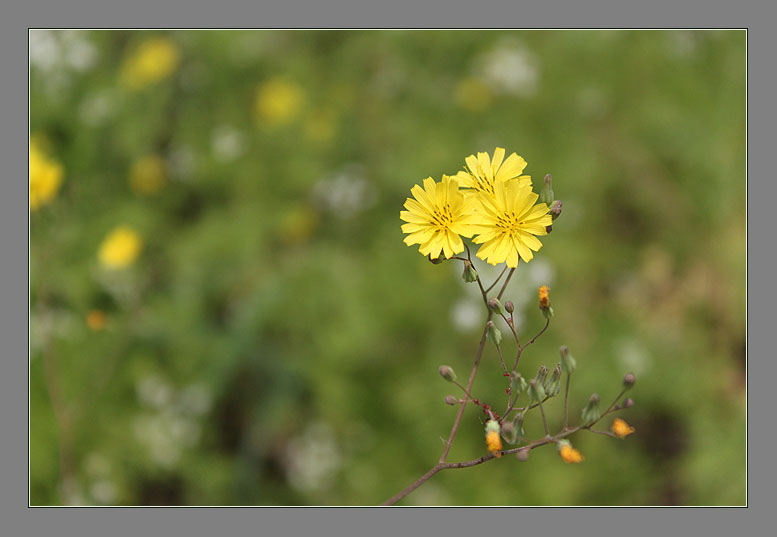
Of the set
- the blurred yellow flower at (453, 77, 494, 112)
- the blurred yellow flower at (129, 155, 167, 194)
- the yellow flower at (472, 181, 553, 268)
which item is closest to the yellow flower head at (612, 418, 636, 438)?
the yellow flower at (472, 181, 553, 268)

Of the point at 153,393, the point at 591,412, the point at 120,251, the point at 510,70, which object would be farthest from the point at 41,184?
the point at 510,70

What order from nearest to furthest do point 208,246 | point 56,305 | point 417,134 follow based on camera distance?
point 56,305 → point 208,246 → point 417,134

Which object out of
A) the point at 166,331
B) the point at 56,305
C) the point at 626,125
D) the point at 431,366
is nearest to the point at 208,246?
the point at 166,331

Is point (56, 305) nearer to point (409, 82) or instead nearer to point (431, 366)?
point (431, 366)

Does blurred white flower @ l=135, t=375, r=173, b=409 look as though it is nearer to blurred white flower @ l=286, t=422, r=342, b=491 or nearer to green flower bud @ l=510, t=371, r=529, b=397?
blurred white flower @ l=286, t=422, r=342, b=491

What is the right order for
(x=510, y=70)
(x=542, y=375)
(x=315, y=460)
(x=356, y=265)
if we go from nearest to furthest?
(x=542, y=375)
(x=315, y=460)
(x=356, y=265)
(x=510, y=70)

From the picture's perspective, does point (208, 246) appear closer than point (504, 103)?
Yes

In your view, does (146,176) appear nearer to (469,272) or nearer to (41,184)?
(41,184)
